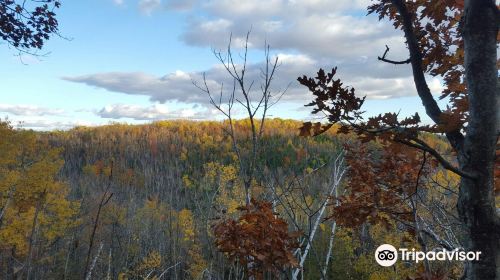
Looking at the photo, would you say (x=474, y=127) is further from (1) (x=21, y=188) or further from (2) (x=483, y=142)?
(1) (x=21, y=188)

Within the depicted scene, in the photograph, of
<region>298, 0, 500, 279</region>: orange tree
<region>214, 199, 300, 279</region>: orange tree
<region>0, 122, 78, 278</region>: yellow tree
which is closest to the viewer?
<region>298, 0, 500, 279</region>: orange tree

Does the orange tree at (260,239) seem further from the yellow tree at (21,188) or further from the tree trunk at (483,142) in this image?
the yellow tree at (21,188)

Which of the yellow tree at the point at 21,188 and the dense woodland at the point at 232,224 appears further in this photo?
the yellow tree at the point at 21,188

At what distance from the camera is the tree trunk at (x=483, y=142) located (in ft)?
7.66

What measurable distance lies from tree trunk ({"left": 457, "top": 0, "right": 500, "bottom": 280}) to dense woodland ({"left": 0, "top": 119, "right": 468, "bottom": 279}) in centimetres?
32

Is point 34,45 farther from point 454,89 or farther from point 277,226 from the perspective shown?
point 454,89

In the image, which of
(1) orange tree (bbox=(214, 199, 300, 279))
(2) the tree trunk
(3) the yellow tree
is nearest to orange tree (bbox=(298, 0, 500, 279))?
(2) the tree trunk

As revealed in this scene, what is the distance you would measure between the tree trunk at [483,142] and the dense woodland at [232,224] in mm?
320

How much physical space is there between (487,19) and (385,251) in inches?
108

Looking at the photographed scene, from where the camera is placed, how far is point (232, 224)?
3.52 m

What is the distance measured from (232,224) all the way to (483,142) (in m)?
2.00

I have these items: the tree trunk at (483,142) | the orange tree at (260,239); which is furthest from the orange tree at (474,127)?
the orange tree at (260,239)

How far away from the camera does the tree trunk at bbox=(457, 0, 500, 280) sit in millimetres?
2336

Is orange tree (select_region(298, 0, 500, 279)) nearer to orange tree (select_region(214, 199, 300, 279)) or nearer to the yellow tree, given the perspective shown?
orange tree (select_region(214, 199, 300, 279))
